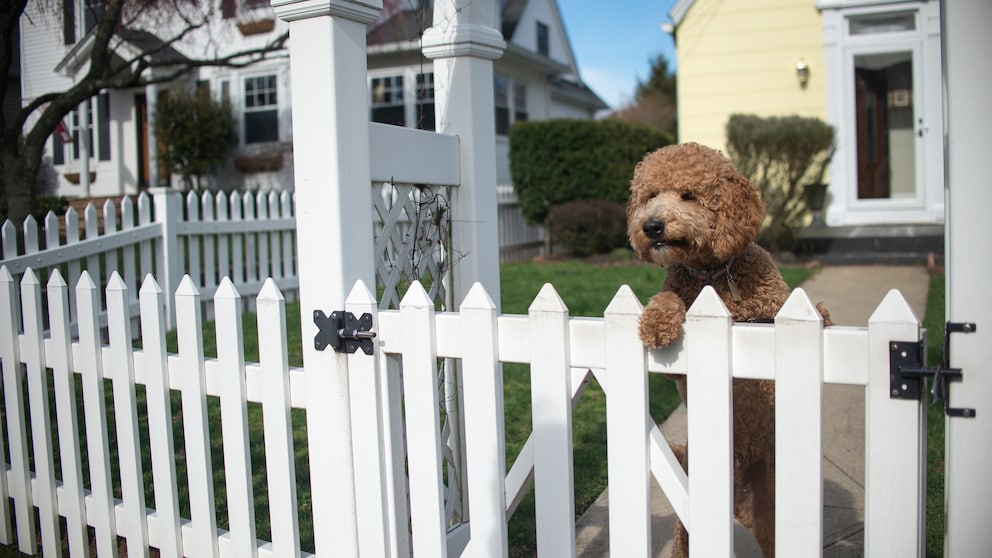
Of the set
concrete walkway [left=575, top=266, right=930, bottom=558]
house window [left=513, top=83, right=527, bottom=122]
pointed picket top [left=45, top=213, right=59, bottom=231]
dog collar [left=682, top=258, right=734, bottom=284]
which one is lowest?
concrete walkway [left=575, top=266, right=930, bottom=558]

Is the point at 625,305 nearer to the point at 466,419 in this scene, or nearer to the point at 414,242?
the point at 466,419

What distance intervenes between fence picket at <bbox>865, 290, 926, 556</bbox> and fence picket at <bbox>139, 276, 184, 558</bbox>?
2189 millimetres

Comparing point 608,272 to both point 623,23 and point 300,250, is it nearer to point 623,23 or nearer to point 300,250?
point 300,250

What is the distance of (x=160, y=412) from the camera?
263 centimetres

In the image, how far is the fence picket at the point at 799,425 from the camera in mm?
1555

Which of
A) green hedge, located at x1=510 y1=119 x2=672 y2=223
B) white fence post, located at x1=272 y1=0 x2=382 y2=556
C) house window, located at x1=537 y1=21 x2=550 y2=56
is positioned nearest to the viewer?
white fence post, located at x1=272 y1=0 x2=382 y2=556

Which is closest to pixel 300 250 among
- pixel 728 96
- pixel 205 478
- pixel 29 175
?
pixel 205 478

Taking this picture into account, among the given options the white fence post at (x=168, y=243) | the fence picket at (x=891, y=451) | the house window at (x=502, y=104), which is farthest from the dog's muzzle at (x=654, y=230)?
the house window at (x=502, y=104)

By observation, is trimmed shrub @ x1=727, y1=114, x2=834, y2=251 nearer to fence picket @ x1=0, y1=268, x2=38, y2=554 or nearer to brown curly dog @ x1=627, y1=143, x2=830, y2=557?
brown curly dog @ x1=627, y1=143, x2=830, y2=557

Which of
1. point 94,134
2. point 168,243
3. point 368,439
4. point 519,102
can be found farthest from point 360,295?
point 94,134

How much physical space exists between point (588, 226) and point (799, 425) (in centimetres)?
1088

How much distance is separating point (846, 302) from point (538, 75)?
55.4ft

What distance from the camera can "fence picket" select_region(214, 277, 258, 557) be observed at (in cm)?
242

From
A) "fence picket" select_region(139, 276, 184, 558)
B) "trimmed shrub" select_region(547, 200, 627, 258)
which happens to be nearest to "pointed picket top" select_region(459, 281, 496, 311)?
"fence picket" select_region(139, 276, 184, 558)
